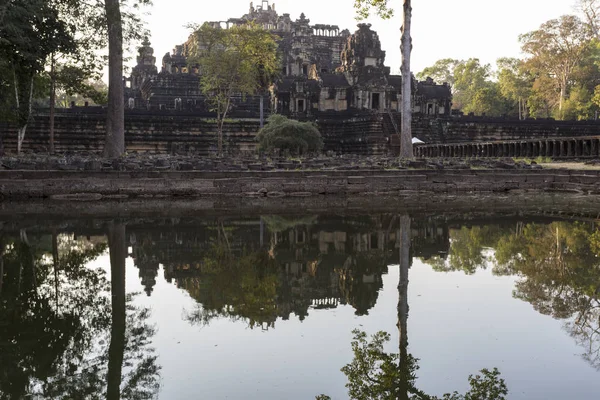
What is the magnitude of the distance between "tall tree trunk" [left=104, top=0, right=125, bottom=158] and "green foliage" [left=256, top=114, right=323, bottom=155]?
8417 millimetres

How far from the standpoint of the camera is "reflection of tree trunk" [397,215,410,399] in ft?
11.7

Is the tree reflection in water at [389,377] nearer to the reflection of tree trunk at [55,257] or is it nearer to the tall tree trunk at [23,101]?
the reflection of tree trunk at [55,257]

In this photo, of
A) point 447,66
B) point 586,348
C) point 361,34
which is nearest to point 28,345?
point 586,348

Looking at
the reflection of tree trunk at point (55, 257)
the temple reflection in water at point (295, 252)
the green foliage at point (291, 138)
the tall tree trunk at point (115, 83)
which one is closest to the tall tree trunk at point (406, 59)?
the green foliage at point (291, 138)

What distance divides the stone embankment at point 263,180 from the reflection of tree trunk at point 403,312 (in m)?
6.26

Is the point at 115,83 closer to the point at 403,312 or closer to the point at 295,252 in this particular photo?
the point at 295,252

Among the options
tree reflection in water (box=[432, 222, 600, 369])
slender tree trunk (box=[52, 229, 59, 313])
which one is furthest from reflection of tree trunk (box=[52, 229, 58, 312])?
tree reflection in water (box=[432, 222, 600, 369])

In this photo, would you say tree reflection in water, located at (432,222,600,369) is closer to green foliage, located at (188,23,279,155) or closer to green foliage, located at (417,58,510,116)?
green foliage, located at (188,23,279,155)

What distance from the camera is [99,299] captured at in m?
5.35

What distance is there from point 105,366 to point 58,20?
17437mm

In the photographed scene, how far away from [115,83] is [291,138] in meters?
9.23

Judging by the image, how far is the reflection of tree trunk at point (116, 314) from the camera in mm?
3646

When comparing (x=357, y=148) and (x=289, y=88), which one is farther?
(x=289, y=88)

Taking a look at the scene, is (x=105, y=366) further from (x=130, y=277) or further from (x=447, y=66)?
(x=447, y=66)
